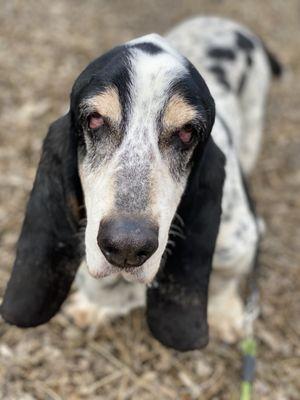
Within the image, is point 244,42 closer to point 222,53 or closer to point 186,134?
point 222,53

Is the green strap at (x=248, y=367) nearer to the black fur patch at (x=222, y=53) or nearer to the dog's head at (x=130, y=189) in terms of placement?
the dog's head at (x=130, y=189)

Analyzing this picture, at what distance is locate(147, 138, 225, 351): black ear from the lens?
2.61 metres

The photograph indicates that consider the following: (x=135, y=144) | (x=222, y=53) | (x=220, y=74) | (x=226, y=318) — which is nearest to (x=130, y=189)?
(x=135, y=144)

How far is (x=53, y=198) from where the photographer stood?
101 inches

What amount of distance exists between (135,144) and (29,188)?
2.20 m

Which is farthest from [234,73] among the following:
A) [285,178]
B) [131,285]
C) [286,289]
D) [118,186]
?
[118,186]

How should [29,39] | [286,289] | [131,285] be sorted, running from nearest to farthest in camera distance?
[131,285]
[286,289]
[29,39]

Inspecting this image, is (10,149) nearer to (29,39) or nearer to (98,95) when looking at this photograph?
(29,39)

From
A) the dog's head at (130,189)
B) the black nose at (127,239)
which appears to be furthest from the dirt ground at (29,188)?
the black nose at (127,239)

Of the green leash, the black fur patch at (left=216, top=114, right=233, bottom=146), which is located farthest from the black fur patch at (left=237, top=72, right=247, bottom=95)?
the green leash

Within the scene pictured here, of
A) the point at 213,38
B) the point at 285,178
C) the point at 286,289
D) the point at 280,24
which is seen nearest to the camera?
the point at 286,289

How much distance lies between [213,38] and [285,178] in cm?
131

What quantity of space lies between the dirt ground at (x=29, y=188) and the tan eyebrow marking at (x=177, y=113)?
1641 mm

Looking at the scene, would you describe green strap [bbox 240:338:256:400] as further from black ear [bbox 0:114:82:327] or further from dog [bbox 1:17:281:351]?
black ear [bbox 0:114:82:327]
